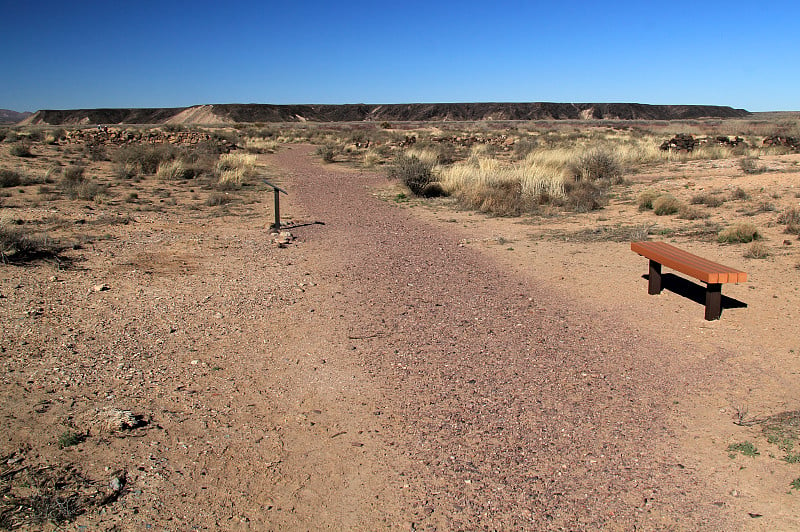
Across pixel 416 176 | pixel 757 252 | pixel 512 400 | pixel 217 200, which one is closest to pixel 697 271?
pixel 512 400

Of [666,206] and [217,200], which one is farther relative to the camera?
[217,200]

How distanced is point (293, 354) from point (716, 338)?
3.69 m

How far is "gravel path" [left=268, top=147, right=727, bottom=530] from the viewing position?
3.28 metres

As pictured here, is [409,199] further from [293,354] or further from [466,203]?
[293,354]

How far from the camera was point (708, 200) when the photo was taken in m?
12.1

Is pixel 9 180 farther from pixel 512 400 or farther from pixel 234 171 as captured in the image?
pixel 512 400

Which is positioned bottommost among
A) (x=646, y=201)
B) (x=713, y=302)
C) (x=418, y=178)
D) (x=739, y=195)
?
(x=713, y=302)

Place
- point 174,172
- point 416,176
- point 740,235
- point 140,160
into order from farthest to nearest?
point 140,160 → point 174,172 → point 416,176 → point 740,235

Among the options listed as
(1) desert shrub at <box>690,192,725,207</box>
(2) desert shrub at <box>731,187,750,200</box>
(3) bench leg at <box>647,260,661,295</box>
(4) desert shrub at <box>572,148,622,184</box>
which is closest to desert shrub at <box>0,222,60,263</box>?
(3) bench leg at <box>647,260,661,295</box>

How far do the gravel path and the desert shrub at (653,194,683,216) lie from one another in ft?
17.2

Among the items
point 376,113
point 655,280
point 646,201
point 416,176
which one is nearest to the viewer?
point 655,280

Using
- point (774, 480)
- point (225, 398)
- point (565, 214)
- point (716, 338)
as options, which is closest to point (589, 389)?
point (774, 480)

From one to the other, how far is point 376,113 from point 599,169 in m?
88.6

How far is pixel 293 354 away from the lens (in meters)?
5.25
